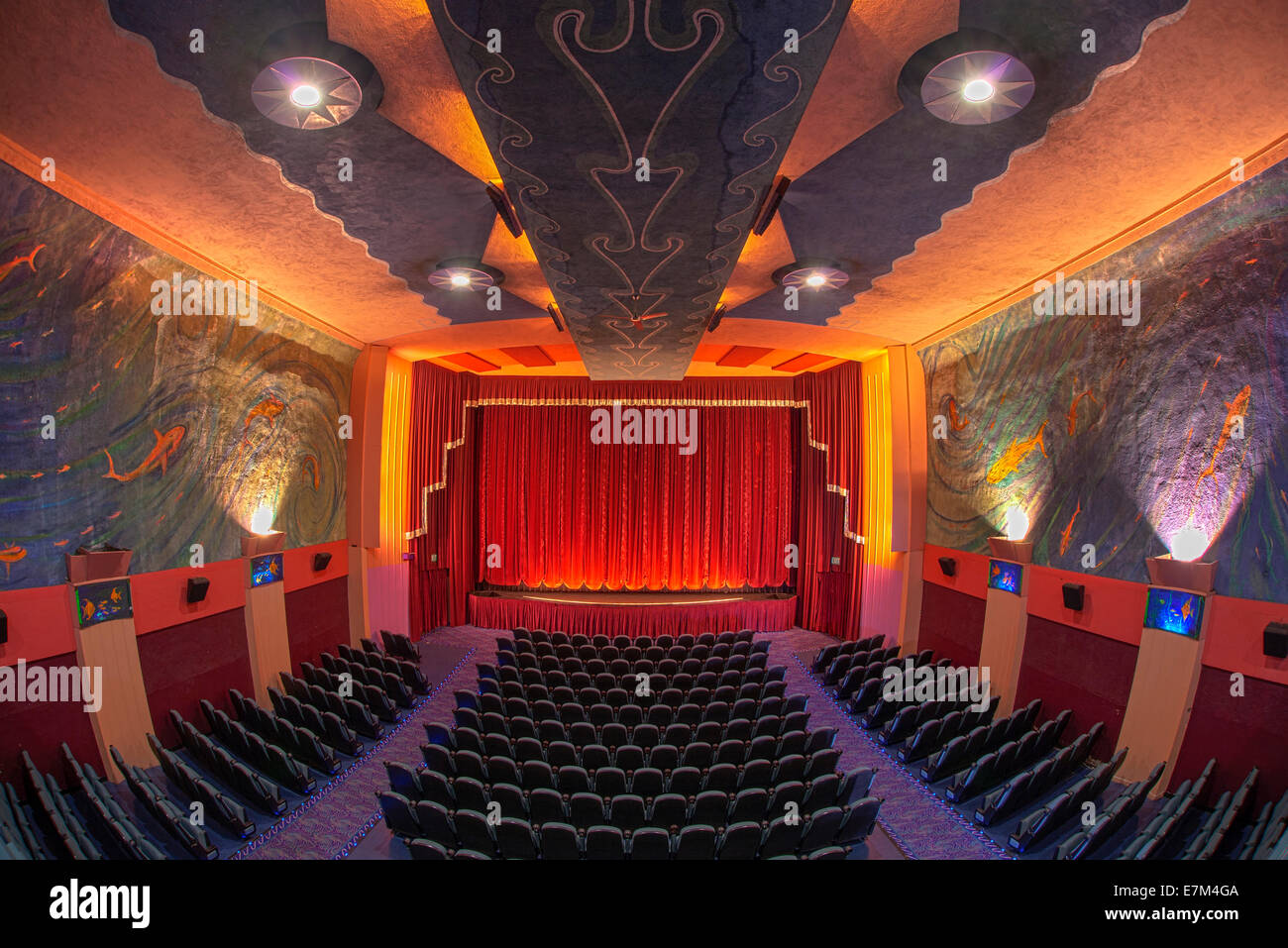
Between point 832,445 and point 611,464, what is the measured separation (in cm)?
641

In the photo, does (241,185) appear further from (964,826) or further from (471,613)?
(471,613)

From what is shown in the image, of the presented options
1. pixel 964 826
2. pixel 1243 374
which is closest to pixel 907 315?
pixel 1243 374

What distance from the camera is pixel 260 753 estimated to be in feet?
24.3

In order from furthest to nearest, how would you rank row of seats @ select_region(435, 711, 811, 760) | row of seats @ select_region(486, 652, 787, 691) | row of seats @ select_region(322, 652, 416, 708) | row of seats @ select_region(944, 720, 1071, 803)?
1. row of seats @ select_region(322, 652, 416, 708)
2. row of seats @ select_region(486, 652, 787, 691)
3. row of seats @ select_region(435, 711, 811, 760)
4. row of seats @ select_region(944, 720, 1071, 803)

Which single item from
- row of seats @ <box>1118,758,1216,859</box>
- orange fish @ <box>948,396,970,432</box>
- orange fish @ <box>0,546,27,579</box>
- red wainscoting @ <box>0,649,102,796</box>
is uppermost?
Answer: orange fish @ <box>948,396,970,432</box>

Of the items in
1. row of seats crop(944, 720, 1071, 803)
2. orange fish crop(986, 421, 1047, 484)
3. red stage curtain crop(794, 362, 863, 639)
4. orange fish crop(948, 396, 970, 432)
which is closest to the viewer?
row of seats crop(944, 720, 1071, 803)

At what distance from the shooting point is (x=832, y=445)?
15359 mm

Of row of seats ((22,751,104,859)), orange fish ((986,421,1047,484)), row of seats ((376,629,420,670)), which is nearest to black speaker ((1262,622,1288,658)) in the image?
row of seats ((22,751,104,859))

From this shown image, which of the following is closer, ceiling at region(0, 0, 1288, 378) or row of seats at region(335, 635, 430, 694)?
ceiling at region(0, 0, 1288, 378)

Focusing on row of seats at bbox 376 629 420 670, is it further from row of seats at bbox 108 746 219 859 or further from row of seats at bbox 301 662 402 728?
row of seats at bbox 108 746 219 859

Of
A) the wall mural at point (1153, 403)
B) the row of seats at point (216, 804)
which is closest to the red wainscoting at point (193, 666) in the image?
the row of seats at point (216, 804)

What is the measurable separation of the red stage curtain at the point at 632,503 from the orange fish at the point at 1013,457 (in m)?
7.16

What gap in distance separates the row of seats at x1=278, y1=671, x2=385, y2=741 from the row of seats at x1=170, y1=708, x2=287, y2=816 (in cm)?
150

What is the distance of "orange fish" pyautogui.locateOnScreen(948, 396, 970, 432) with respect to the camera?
10977mm
